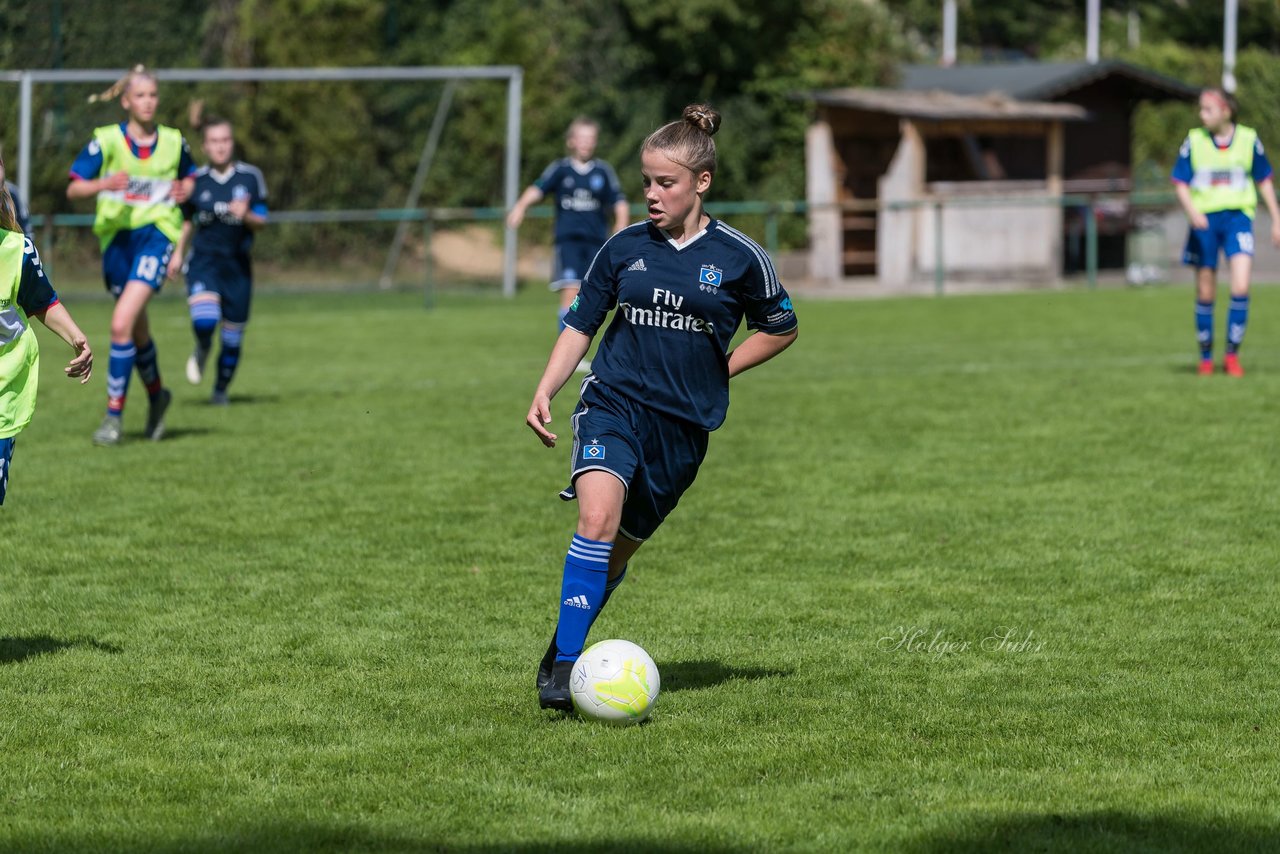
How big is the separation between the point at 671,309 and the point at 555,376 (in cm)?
39

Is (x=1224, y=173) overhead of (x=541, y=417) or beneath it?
overhead

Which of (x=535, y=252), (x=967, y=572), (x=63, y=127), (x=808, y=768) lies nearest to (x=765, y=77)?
(x=535, y=252)

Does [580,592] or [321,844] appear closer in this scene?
[321,844]

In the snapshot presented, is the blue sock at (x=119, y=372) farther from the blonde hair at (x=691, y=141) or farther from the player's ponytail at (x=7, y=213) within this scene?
the blonde hair at (x=691, y=141)

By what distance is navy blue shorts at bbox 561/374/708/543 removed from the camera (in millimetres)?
5152

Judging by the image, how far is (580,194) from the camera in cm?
1603

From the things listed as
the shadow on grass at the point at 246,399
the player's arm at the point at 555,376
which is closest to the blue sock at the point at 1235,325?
the shadow on grass at the point at 246,399

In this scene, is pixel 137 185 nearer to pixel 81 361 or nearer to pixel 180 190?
pixel 180 190

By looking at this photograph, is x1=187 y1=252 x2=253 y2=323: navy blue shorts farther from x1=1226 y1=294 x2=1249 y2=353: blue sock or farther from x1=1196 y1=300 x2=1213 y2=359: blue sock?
x1=1226 y1=294 x2=1249 y2=353: blue sock

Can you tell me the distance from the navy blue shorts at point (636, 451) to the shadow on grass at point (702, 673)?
0.49 metres

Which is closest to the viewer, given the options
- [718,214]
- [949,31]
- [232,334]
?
[232,334]

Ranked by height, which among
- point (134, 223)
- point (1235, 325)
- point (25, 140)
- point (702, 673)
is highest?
point (25, 140)

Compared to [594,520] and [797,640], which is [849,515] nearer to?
[797,640]

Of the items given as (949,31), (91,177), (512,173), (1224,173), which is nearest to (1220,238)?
(1224,173)
